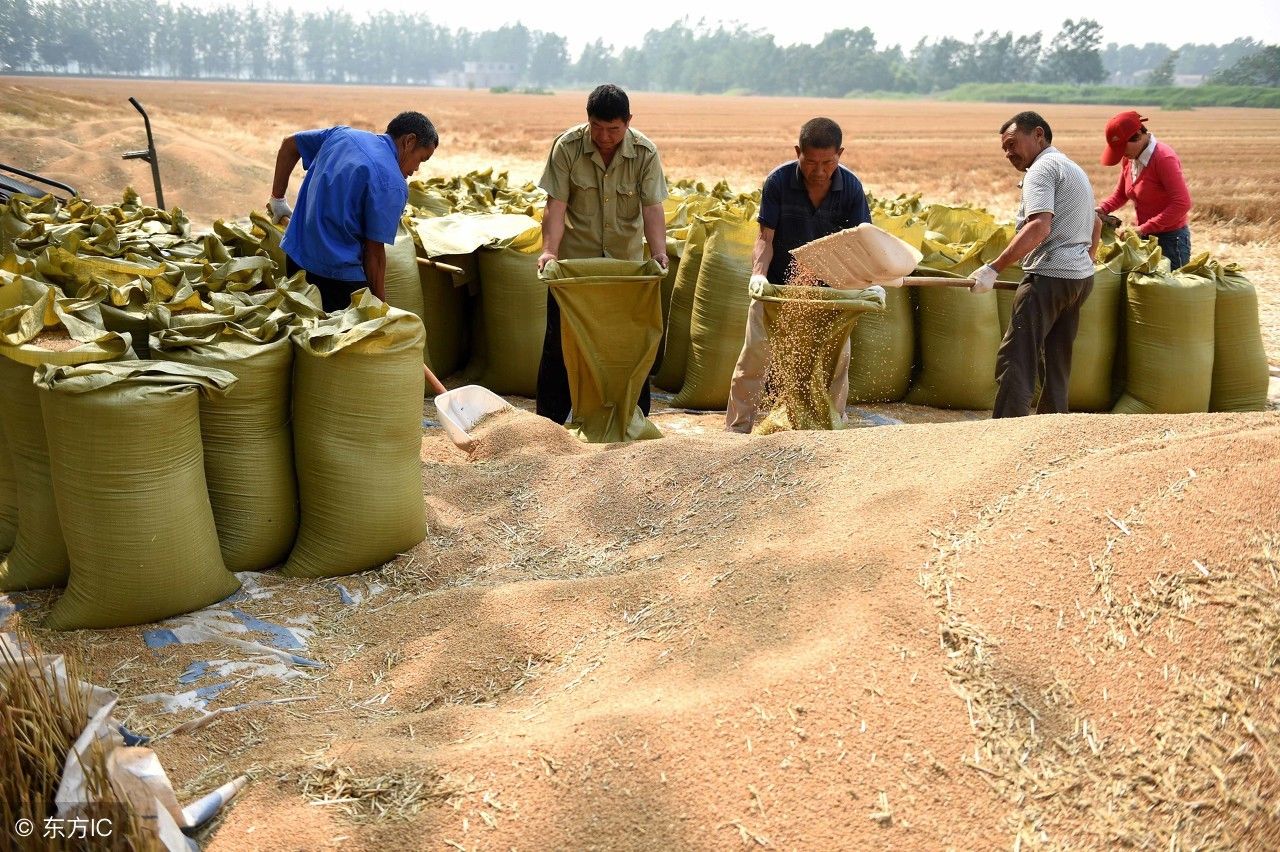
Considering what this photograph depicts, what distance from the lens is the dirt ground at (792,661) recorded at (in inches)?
59.6

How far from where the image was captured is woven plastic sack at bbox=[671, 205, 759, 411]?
441 centimetres

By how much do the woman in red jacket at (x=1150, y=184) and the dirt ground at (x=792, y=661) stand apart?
2.79 m

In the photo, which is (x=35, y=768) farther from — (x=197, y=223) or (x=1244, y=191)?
(x=1244, y=191)

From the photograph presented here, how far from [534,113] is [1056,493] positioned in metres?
49.3

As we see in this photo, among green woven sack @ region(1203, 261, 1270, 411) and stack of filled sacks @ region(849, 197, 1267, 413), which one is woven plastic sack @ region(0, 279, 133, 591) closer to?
stack of filled sacks @ region(849, 197, 1267, 413)

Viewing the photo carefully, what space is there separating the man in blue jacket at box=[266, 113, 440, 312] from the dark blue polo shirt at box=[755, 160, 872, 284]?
130cm

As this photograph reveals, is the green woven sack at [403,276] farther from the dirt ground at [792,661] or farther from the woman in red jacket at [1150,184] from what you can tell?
the woman in red jacket at [1150,184]

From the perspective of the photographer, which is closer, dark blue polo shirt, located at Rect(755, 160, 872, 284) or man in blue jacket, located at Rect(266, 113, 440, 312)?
man in blue jacket, located at Rect(266, 113, 440, 312)

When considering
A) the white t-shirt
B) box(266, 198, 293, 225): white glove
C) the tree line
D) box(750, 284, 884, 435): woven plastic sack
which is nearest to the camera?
box(750, 284, 884, 435): woven plastic sack

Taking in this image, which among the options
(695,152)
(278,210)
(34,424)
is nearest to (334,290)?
(278,210)

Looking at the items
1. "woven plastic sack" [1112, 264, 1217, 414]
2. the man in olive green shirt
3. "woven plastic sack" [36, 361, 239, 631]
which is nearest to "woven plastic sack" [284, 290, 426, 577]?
"woven plastic sack" [36, 361, 239, 631]

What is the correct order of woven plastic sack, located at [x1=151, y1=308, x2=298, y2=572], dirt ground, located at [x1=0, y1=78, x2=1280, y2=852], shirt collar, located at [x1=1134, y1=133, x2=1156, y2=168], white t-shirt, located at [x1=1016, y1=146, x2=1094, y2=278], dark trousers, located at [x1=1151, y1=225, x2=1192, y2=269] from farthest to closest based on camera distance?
dark trousers, located at [x1=1151, y1=225, x2=1192, y2=269], shirt collar, located at [x1=1134, y1=133, x2=1156, y2=168], white t-shirt, located at [x1=1016, y1=146, x2=1094, y2=278], woven plastic sack, located at [x1=151, y1=308, x2=298, y2=572], dirt ground, located at [x1=0, y1=78, x2=1280, y2=852]

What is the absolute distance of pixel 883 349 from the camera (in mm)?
4750

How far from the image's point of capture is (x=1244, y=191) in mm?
14883
